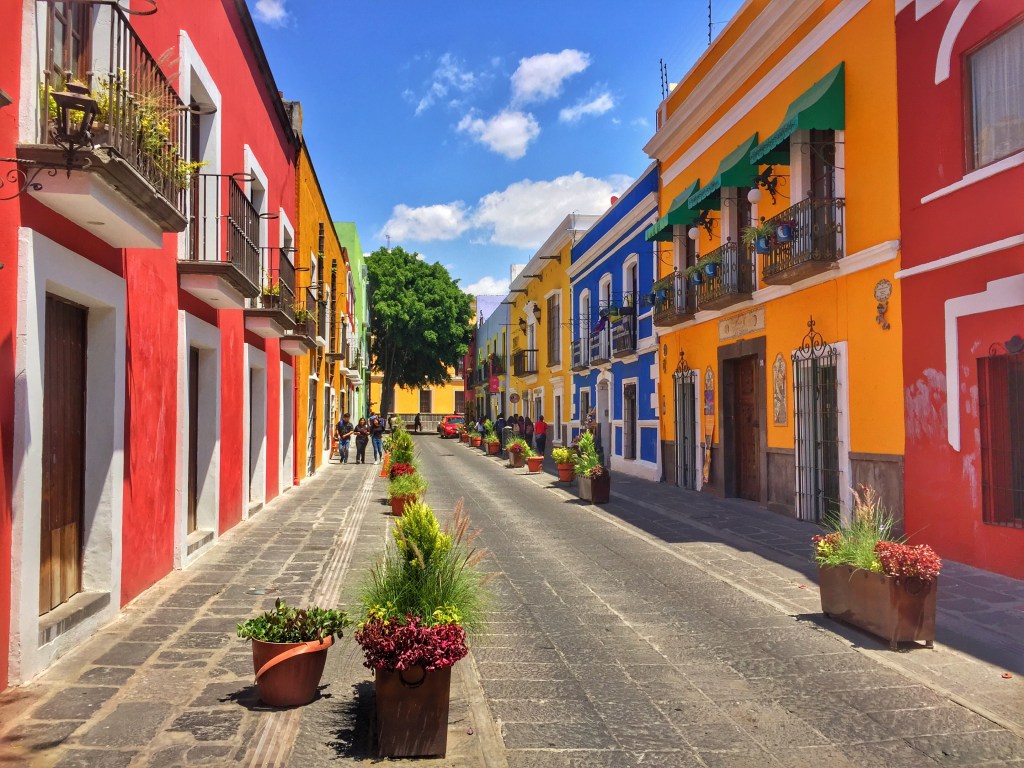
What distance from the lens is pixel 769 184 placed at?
1235 cm

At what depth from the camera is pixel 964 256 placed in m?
8.00

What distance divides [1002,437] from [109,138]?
26.3 feet

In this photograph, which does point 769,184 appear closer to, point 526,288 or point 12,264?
point 12,264

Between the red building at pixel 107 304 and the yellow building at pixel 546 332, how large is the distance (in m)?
17.4

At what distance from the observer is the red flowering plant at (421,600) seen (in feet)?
11.9

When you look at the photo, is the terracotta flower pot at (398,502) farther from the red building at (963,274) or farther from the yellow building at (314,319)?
the red building at (963,274)

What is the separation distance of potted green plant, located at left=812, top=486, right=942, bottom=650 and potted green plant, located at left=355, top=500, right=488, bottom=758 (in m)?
3.00

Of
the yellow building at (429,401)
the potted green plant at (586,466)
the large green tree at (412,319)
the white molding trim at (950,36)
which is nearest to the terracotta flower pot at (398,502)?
the potted green plant at (586,466)

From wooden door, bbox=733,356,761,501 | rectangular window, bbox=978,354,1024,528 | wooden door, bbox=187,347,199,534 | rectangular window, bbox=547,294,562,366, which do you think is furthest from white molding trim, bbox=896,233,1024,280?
rectangular window, bbox=547,294,562,366

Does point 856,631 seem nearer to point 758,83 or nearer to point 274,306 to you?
point 274,306

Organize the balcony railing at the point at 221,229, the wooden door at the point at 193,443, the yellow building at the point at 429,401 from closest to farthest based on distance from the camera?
the balcony railing at the point at 221,229, the wooden door at the point at 193,443, the yellow building at the point at 429,401

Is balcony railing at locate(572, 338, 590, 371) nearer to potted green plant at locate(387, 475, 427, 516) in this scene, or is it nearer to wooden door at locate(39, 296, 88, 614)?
potted green plant at locate(387, 475, 427, 516)

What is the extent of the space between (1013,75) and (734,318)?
6528mm

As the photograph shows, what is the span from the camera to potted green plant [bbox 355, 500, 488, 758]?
362cm
